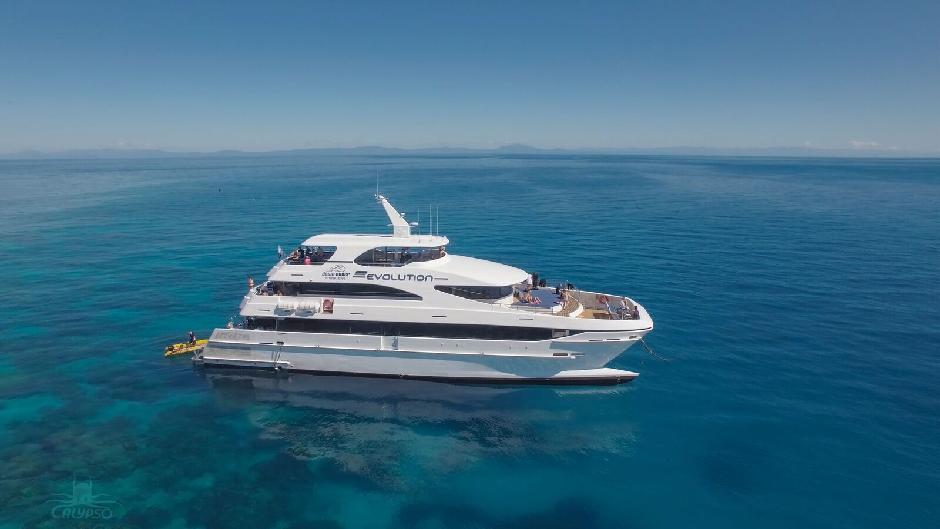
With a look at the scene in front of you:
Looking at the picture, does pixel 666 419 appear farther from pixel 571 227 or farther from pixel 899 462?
pixel 571 227

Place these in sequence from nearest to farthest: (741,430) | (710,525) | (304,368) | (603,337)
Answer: (710,525), (741,430), (603,337), (304,368)

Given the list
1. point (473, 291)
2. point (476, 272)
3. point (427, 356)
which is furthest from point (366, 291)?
point (476, 272)

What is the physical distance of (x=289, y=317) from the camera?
22.7 m

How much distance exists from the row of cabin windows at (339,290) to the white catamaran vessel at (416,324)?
47mm

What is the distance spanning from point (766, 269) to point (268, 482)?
38.0 m

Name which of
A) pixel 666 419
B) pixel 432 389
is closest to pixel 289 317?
pixel 432 389

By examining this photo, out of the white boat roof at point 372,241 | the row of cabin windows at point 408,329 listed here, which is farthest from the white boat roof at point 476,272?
the row of cabin windows at point 408,329

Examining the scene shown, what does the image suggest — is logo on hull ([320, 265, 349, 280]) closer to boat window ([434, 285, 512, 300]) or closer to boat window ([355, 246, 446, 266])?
boat window ([355, 246, 446, 266])

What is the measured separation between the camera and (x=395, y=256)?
2342 cm

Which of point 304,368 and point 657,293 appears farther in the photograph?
point 657,293

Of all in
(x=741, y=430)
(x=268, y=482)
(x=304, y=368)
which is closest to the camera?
(x=268, y=482)

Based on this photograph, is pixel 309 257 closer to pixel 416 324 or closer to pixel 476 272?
pixel 416 324

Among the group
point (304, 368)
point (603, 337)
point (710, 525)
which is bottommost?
point (710, 525)

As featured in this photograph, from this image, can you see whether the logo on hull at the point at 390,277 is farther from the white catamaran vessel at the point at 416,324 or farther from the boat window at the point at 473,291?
the boat window at the point at 473,291
